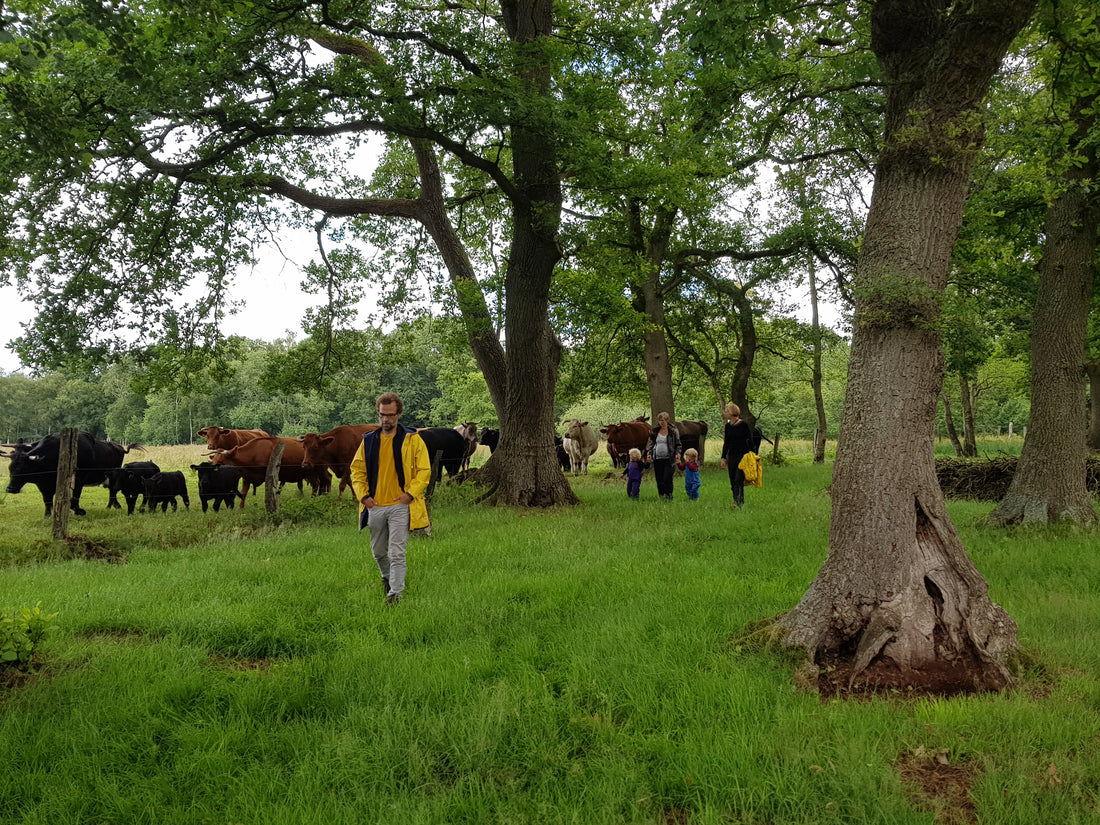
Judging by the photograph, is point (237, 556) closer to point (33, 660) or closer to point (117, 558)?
point (117, 558)

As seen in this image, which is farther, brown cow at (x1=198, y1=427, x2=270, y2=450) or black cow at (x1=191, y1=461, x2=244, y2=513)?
brown cow at (x1=198, y1=427, x2=270, y2=450)

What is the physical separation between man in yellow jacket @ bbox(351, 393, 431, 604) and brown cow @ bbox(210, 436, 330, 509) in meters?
8.41

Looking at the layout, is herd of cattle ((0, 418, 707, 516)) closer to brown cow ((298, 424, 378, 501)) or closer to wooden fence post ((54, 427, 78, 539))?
brown cow ((298, 424, 378, 501))

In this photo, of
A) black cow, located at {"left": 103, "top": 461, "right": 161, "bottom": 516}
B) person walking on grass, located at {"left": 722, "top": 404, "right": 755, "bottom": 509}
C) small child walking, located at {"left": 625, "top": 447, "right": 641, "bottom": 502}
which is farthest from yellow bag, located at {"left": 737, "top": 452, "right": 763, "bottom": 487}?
black cow, located at {"left": 103, "top": 461, "right": 161, "bottom": 516}

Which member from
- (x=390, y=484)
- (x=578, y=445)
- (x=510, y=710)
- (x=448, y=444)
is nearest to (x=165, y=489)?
(x=448, y=444)

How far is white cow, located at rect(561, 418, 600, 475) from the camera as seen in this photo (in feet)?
81.3

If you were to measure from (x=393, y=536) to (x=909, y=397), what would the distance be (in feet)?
15.4

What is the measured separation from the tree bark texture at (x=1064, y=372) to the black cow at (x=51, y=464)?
16.5 m

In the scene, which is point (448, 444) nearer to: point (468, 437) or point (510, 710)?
point (468, 437)

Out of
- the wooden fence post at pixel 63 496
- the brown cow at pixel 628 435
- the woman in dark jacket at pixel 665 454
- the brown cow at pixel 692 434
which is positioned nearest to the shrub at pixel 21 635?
the wooden fence post at pixel 63 496

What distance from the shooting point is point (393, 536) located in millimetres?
6457

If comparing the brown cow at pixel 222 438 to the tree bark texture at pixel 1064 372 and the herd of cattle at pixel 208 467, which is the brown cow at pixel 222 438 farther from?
the tree bark texture at pixel 1064 372

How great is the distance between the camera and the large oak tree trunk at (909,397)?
4449 mm

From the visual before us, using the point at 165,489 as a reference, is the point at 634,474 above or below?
above
